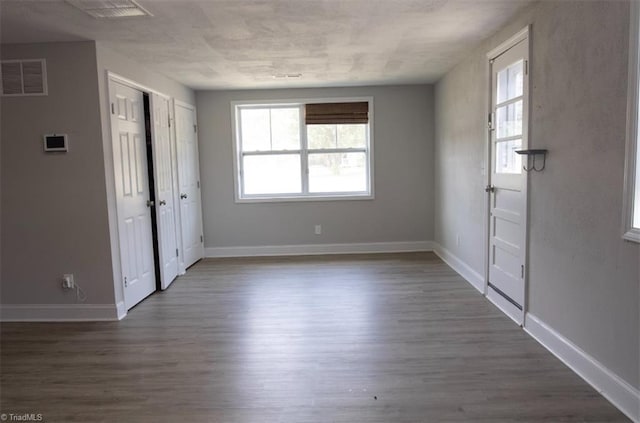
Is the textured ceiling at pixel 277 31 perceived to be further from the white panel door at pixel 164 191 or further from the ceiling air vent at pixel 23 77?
the white panel door at pixel 164 191

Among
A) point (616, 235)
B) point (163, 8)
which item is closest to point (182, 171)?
point (163, 8)

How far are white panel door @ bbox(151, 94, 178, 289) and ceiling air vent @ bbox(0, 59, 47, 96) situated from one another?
1.05 meters

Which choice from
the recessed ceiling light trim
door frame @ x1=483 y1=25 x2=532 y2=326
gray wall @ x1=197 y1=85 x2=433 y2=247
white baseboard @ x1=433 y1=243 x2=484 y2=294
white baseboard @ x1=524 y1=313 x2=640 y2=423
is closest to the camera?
white baseboard @ x1=524 y1=313 x2=640 y2=423

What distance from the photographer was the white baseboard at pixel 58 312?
358 centimetres

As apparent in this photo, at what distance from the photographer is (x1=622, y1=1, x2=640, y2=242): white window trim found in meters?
1.91

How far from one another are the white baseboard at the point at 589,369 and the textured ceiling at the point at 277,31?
7.39 ft

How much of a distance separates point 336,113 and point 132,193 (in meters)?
3.00

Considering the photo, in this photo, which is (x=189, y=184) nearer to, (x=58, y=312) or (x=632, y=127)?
(x=58, y=312)

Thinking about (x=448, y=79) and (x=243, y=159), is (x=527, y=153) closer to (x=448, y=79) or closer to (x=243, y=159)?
(x=448, y=79)

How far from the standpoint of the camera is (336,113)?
5.76 meters

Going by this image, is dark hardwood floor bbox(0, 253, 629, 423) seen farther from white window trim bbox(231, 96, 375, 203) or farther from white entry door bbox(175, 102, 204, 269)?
white window trim bbox(231, 96, 375, 203)

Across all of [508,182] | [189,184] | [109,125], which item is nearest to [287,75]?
[189,184]

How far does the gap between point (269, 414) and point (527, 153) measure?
235cm

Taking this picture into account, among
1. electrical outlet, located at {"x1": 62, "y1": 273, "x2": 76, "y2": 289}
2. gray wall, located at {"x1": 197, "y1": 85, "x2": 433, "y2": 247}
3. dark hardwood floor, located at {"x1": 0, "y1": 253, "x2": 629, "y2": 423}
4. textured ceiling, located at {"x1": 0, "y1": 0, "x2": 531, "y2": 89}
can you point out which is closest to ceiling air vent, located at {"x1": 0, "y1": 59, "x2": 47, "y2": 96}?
textured ceiling, located at {"x1": 0, "y1": 0, "x2": 531, "y2": 89}
